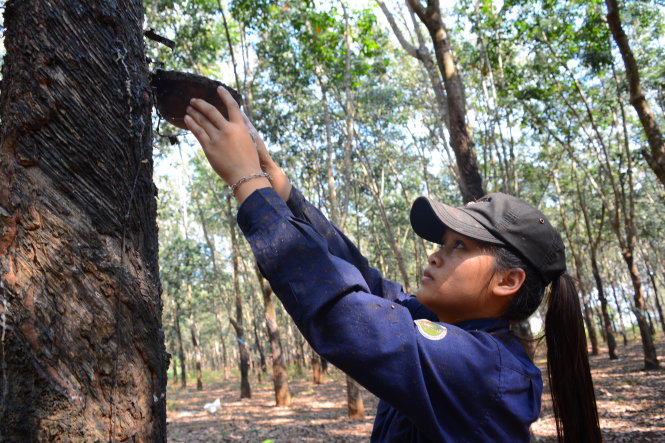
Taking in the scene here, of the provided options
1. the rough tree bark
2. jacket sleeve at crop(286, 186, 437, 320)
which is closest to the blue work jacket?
jacket sleeve at crop(286, 186, 437, 320)

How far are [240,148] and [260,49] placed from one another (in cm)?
1144

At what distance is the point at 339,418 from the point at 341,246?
9484 mm

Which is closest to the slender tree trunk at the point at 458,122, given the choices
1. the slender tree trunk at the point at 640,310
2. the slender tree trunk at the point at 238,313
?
the slender tree trunk at the point at 640,310

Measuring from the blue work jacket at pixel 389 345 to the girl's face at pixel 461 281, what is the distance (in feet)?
0.57

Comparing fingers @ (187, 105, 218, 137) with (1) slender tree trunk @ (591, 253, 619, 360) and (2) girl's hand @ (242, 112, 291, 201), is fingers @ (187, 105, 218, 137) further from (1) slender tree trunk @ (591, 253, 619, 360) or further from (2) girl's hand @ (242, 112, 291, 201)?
(1) slender tree trunk @ (591, 253, 619, 360)

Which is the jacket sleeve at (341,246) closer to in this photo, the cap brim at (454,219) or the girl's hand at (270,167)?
the girl's hand at (270,167)

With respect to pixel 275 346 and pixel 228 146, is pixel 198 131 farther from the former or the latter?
pixel 275 346

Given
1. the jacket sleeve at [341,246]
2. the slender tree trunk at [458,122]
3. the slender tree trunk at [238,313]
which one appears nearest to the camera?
the jacket sleeve at [341,246]

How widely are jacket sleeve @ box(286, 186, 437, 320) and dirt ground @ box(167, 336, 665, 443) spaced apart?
6.31 m

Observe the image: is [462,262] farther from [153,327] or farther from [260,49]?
[260,49]

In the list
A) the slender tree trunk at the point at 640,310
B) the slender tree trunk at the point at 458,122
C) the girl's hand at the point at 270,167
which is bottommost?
the slender tree trunk at the point at 640,310

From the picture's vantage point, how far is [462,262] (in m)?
1.25

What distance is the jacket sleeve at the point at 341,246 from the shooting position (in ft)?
4.83

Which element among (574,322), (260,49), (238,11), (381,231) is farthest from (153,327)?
(381,231)
